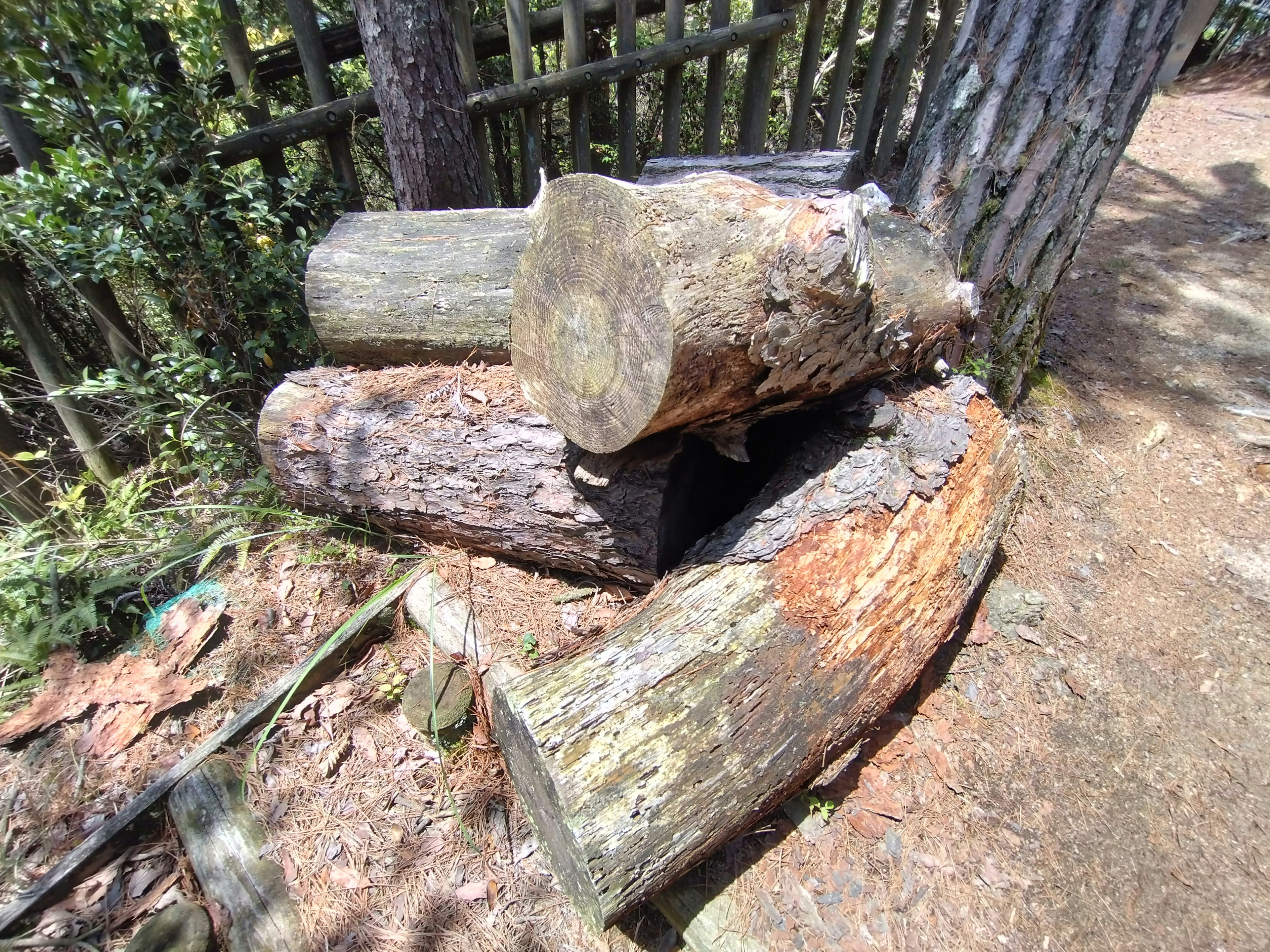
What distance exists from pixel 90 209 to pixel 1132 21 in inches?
157

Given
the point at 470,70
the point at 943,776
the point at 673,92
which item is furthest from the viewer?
the point at 673,92

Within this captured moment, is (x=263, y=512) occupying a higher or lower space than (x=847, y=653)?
lower

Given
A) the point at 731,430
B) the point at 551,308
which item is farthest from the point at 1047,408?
the point at 551,308

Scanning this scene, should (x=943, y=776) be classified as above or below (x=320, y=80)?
below

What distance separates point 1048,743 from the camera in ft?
7.09

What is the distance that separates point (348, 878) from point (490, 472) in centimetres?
135

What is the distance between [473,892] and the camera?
77.3 inches

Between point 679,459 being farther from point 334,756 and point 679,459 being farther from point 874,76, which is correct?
point 874,76

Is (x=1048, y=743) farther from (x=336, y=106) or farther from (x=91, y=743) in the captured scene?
(x=336, y=106)

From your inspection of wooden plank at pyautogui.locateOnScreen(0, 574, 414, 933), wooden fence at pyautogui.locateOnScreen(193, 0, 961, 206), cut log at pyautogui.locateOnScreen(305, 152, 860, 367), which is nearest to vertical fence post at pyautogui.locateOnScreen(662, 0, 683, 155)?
wooden fence at pyautogui.locateOnScreen(193, 0, 961, 206)

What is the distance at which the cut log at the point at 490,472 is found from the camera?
7.34ft

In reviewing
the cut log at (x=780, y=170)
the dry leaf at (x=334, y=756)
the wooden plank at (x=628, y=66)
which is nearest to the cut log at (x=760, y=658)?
the dry leaf at (x=334, y=756)

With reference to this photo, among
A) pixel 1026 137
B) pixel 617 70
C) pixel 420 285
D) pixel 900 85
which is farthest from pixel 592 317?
pixel 900 85

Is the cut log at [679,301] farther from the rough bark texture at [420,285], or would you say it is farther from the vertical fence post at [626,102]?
the vertical fence post at [626,102]
